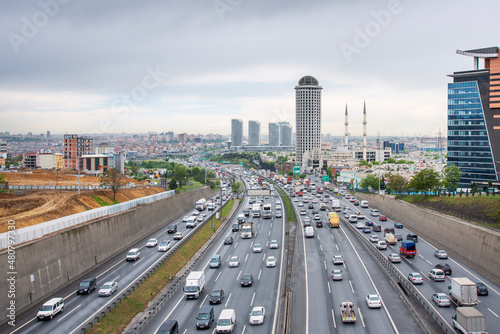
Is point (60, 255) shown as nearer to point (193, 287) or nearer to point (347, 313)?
point (193, 287)

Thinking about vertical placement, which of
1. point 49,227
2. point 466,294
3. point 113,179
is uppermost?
point 113,179

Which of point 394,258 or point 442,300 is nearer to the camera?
point 442,300

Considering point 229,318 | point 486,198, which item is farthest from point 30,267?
point 486,198

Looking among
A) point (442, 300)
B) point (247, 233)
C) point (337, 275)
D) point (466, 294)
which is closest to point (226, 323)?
point (337, 275)

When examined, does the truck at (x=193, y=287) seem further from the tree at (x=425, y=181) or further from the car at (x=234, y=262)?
the tree at (x=425, y=181)

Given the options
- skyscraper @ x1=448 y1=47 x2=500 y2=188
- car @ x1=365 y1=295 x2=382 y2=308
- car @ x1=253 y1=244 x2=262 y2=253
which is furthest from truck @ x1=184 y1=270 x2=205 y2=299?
skyscraper @ x1=448 y1=47 x2=500 y2=188

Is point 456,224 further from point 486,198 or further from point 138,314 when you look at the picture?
point 138,314
